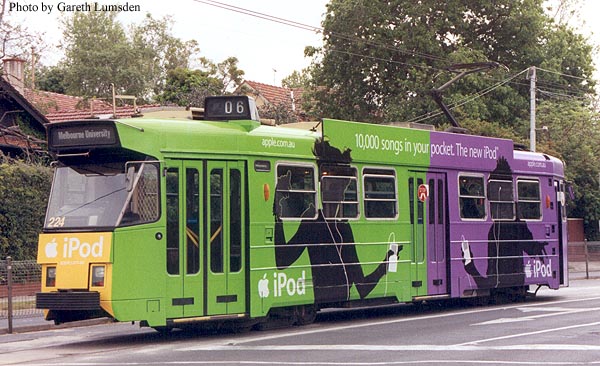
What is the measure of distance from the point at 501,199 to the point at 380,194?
13.4 feet

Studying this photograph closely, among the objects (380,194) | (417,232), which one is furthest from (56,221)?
(417,232)

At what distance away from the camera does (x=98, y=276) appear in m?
14.9

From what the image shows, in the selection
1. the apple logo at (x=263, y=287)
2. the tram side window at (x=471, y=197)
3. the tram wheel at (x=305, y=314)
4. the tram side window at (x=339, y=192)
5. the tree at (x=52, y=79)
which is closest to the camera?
the apple logo at (x=263, y=287)

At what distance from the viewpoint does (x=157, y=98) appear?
2281 inches

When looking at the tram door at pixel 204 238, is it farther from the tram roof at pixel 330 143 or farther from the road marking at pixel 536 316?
the road marking at pixel 536 316

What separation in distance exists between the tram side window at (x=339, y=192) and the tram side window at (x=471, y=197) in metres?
3.35

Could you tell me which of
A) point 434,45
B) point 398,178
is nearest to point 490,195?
point 398,178

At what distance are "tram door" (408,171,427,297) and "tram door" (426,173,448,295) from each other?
16 cm

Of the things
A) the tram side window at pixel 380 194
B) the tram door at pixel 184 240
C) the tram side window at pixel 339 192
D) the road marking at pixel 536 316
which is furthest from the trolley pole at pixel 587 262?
the tram door at pixel 184 240

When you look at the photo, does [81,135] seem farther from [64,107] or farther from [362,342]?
[64,107]

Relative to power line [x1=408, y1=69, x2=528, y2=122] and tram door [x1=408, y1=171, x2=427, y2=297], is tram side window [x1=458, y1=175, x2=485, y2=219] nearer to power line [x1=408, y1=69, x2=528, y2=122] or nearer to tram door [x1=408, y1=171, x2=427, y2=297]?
tram door [x1=408, y1=171, x2=427, y2=297]

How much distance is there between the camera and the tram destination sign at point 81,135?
15445 mm

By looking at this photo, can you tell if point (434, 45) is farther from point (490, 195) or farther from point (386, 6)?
point (490, 195)

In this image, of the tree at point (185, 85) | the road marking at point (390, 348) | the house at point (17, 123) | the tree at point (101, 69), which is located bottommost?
the road marking at point (390, 348)
